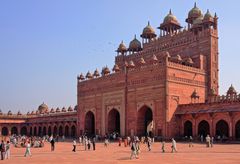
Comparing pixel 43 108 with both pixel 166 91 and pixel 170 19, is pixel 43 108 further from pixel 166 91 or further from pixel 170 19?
pixel 166 91

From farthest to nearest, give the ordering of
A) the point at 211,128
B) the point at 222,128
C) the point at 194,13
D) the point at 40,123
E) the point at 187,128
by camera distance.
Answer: the point at 40,123 < the point at 194,13 < the point at 187,128 < the point at 222,128 < the point at 211,128

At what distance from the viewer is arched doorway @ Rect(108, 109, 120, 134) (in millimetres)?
44388

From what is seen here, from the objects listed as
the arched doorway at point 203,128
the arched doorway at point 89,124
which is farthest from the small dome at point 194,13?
the arched doorway at point 89,124

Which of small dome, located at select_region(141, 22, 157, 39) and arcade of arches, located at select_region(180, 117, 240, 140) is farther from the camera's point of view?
small dome, located at select_region(141, 22, 157, 39)

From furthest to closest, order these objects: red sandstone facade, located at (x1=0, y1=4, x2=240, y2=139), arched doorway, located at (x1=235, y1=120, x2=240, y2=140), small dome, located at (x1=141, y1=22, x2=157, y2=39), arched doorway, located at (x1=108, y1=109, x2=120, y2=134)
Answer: small dome, located at (x1=141, y1=22, x2=157, y2=39), arched doorway, located at (x1=108, y1=109, x2=120, y2=134), red sandstone facade, located at (x1=0, y1=4, x2=240, y2=139), arched doorway, located at (x1=235, y1=120, x2=240, y2=140)

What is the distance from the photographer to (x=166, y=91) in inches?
1423

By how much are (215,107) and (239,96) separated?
2.47 metres

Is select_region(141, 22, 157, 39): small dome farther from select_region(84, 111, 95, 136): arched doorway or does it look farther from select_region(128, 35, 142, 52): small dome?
select_region(84, 111, 95, 136): arched doorway

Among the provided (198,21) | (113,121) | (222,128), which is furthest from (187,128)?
(198,21)

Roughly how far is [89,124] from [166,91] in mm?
16249

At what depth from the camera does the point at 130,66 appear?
41969 millimetres

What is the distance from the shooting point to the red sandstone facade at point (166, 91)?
1378 inches

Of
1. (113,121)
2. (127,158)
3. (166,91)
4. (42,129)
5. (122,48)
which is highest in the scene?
(122,48)

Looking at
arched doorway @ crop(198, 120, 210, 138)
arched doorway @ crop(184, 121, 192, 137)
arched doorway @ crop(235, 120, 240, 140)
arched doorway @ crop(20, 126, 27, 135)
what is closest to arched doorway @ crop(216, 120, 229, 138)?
arched doorway @ crop(235, 120, 240, 140)
